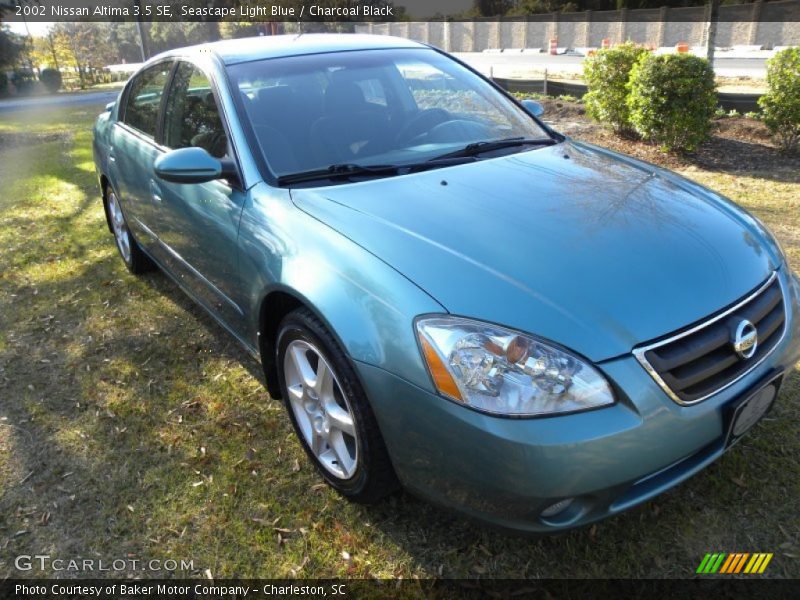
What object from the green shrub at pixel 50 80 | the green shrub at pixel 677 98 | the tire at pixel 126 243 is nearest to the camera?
the tire at pixel 126 243

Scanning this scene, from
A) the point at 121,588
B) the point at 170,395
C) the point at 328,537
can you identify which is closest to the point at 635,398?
the point at 328,537

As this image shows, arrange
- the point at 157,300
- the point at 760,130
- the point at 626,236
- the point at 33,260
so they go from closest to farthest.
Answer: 1. the point at 626,236
2. the point at 157,300
3. the point at 33,260
4. the point at 760,130

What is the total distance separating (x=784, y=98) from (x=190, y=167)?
6.49 metres

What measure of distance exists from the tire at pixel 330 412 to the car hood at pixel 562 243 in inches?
15.6

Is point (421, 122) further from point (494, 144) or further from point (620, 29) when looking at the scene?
point (620, 29)

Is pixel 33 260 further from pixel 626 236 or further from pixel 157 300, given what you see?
pixel 626 236

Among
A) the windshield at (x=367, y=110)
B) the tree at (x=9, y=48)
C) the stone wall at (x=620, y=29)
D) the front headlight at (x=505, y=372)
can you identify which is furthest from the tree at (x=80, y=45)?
the front headlight at (x=505, y=372)

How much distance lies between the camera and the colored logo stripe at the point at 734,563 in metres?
2.07

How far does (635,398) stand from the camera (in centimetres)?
170

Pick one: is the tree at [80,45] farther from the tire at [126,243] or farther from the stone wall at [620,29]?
the tire at [126,243]

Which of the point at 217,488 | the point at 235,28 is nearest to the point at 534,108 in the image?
the point at 217,488

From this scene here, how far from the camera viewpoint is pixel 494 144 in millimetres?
2951

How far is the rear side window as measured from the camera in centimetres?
369

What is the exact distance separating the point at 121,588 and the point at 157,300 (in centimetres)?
251
